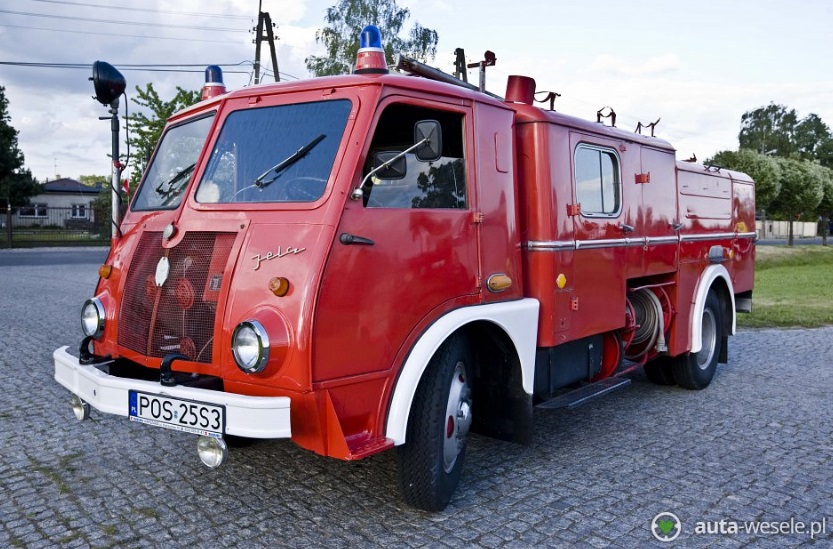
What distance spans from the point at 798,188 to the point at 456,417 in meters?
39.2

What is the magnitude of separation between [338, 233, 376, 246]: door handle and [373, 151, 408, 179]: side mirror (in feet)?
1.22

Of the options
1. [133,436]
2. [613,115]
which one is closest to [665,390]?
[613,115]

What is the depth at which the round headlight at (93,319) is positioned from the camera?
427cm

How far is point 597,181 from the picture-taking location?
551 cm

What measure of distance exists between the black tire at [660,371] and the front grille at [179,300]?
491 centimetres

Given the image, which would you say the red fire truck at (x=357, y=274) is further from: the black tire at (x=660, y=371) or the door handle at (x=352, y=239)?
the black tire at (x=660, y=371)

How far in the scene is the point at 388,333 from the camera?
3707mm

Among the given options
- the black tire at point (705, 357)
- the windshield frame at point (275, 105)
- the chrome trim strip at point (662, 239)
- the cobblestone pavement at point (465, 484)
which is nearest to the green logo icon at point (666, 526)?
the cobblestone pavement at point (465, 484)

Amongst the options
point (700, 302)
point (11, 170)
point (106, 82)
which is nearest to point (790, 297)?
point (700, 302)

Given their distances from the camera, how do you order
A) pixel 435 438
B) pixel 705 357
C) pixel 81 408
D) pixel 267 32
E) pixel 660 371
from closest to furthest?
pixel 435 438, pixel 81 408, pixel 660 371, pixel 705 357, pixel 267 32

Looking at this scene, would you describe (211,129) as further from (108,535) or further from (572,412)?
(572,412)

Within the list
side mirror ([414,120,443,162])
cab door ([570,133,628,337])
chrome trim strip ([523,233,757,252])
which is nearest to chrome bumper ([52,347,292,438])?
side mirror ([414,120,443,162])

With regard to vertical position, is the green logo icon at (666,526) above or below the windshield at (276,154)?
below

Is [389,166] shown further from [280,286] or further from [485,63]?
[485,63]
